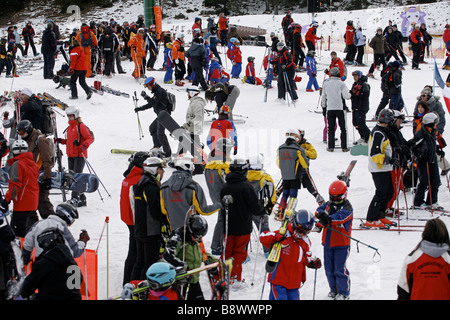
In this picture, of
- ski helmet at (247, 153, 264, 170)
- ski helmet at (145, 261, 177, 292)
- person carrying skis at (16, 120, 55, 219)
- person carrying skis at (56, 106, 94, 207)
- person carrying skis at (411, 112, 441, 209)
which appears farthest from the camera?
person carrying skis at (56, 106, 94, 207)

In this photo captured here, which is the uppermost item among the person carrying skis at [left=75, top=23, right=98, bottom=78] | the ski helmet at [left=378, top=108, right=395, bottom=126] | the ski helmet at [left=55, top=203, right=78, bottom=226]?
the person carrying skis at [left=75, top=23, right=98, bottom=78]

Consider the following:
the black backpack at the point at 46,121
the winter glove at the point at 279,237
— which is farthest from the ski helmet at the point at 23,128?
the winter glove at the point at 279,237

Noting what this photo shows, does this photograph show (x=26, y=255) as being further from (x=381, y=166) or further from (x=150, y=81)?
(x=150, y=81)

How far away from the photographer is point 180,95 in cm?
1747

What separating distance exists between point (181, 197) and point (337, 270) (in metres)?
1.89

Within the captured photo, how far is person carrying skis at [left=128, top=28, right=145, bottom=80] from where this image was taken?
1811 centimetres

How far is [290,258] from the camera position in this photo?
5527 millimetres

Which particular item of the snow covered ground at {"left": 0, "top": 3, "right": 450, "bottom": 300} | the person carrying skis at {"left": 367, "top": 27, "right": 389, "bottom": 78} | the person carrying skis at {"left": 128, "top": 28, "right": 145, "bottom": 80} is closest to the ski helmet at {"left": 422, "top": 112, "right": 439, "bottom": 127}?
the snow covered ground at {"left": 0, "top": 3, "right": 450, "bottom": 300}

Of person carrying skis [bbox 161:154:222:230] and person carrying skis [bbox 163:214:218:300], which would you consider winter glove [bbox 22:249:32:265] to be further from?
person carrying skis [bbox 161:154:222:230]

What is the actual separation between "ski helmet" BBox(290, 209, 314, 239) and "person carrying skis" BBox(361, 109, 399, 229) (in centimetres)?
307

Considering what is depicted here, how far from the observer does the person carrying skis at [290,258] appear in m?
5.52

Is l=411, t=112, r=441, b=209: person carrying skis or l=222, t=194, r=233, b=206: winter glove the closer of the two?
l=222, t=194, r=233, b=206: winter glove

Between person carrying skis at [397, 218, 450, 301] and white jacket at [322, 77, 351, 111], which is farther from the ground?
white jacket at [322, 77, 351, 111]
